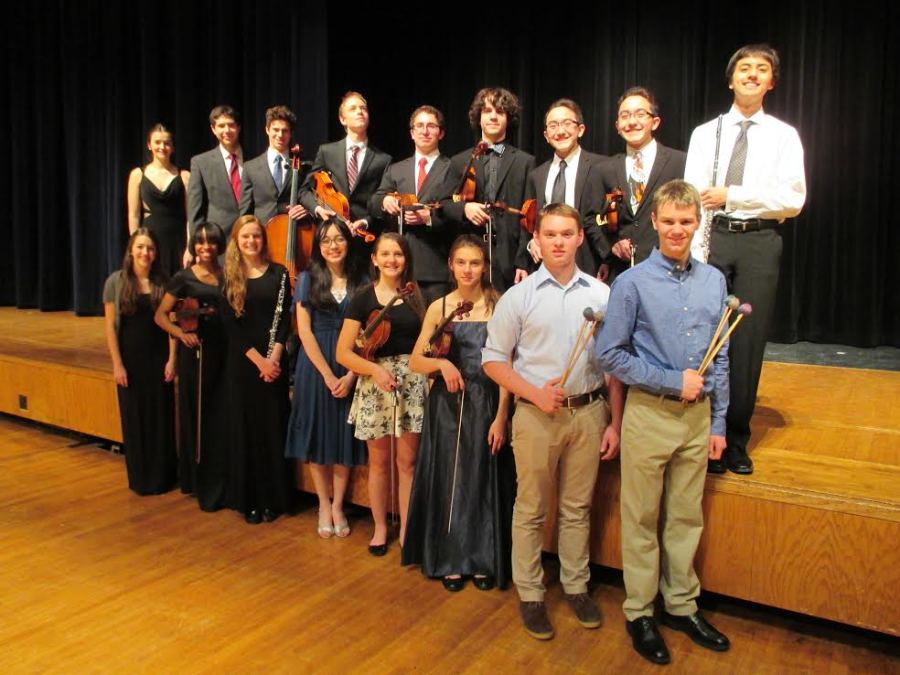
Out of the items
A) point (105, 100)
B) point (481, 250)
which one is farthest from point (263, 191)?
point (105, 100)

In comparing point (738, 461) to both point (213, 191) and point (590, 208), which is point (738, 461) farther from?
point (213, 191)

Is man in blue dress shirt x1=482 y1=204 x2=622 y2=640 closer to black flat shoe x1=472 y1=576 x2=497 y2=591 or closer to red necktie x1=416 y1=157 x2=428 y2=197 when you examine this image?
black flat shoe x1=472 y1=576 x2=497 y2=591

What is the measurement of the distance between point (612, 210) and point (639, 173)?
20 centimetres

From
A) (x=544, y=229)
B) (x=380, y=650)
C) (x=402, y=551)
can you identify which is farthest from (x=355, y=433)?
(x=544, y=229)

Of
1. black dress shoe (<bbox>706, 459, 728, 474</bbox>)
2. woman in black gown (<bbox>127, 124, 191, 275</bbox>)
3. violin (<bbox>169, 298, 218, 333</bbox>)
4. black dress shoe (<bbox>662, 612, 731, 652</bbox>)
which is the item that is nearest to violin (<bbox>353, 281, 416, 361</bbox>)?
violin (<bbox>169, 298, 218, 333</bbox>)

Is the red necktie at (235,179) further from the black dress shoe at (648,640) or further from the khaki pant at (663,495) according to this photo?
the black dress shoe at (648,640)

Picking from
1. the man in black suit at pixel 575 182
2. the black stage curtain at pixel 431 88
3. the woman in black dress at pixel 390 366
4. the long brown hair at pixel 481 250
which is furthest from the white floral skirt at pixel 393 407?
the black stage curtain at pixel 431 88

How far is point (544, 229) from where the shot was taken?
2.17m

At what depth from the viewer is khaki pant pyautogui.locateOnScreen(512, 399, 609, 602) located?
2.22 m

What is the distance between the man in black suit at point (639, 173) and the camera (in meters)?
2.62

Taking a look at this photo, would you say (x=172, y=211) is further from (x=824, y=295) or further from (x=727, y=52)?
(x=824, y=295)

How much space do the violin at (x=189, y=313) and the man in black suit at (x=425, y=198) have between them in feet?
2.56

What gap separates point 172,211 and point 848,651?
3.79m

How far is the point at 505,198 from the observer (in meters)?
3.00
